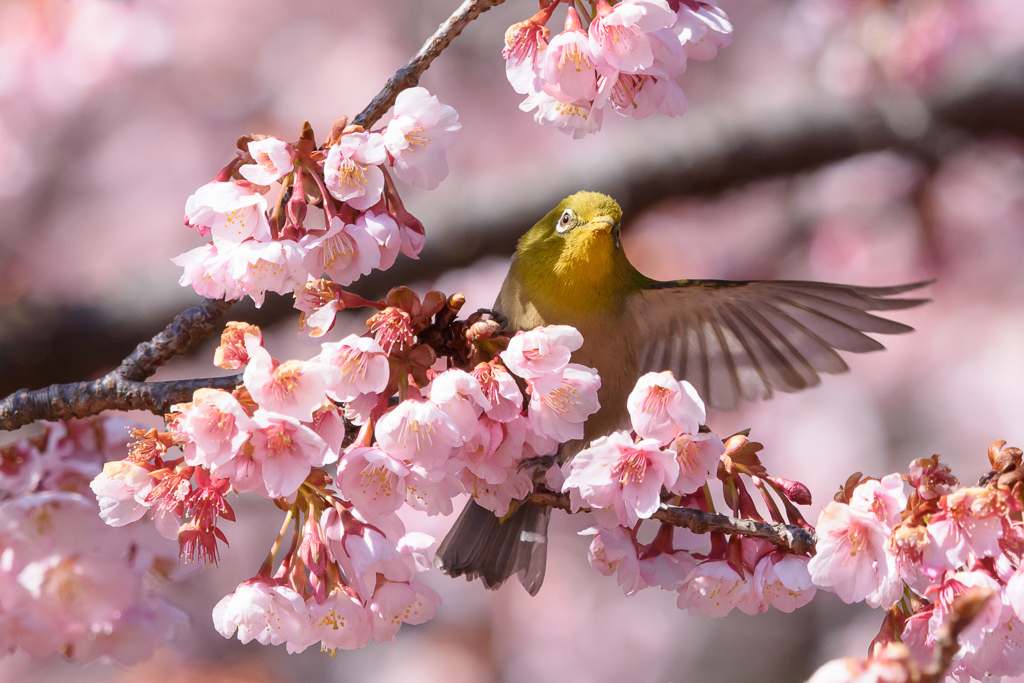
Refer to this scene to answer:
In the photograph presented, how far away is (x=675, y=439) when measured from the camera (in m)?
1.21

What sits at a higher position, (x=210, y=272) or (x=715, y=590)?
(x=210, y=272)

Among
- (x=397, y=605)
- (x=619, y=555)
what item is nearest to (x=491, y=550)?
(x=619, y=555)

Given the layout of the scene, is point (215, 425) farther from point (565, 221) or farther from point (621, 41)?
point (565, 221)

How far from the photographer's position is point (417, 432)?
1096mm

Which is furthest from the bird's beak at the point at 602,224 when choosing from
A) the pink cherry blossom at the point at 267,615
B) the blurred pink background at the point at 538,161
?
the blurred pink background at the point at 538,161

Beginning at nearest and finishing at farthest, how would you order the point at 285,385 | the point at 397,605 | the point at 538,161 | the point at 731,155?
the point at 285,385, the point at 397,605, the point at 731,155, the point at 538,161

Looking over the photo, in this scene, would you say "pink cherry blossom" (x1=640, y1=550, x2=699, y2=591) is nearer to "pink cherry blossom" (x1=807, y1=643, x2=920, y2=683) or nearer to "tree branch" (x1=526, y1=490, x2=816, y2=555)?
"tree branch" (x1=526, y1=490, x2=816, y2=555)

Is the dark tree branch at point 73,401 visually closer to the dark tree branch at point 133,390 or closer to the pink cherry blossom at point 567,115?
the dark tree branch at point 133,390

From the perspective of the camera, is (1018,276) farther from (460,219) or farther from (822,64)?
(460,219)

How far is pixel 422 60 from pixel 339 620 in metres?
0.84

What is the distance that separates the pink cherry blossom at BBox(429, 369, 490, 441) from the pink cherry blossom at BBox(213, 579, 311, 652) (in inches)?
13.2

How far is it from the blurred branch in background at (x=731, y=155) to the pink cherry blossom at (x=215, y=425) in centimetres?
168

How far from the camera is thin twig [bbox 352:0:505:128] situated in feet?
4.23

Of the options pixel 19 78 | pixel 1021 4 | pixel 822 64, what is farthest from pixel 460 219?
pixel 1021 4
